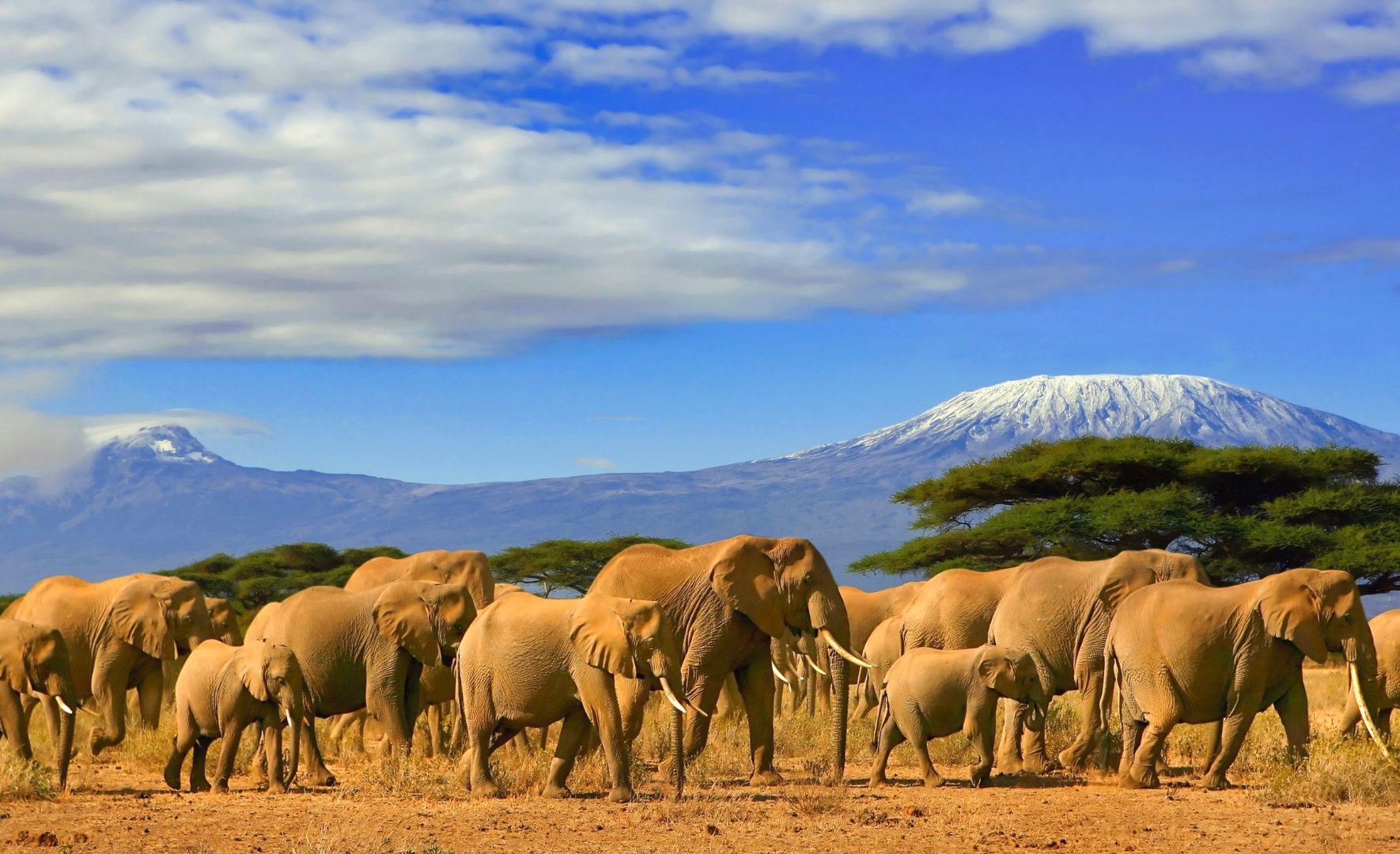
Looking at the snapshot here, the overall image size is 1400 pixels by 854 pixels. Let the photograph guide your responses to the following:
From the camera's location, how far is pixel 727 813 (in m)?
13.2

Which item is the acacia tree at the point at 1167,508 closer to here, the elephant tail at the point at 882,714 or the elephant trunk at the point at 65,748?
the elephant tail at the point at 882,714

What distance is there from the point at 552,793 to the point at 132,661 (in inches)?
275

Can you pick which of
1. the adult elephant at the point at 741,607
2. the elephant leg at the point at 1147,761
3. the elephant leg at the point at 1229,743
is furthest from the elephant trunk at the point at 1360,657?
the adult elephant at the point at 741,607

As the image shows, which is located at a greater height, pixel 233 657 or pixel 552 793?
pixel 233 657

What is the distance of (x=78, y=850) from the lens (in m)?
11.7

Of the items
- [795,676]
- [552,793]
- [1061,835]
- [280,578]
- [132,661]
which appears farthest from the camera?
[280,578]

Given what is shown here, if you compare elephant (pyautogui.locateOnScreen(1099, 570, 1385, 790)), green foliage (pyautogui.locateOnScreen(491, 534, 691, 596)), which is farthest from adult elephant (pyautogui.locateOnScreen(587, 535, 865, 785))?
green foliage (pyautogui.locateOnScreen(491, 534, 691, 596))

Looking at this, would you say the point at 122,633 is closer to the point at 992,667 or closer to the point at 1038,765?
the point at 992,667

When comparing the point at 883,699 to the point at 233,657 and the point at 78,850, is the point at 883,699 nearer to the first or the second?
the point at 233,657

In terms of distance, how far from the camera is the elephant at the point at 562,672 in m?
13.6

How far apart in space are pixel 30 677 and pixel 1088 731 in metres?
9.77

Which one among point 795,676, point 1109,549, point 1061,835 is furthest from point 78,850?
point 1109,549

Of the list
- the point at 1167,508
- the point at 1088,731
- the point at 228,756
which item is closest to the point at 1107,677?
the point at 1088,731

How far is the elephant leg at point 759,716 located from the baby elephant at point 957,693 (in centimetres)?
99
